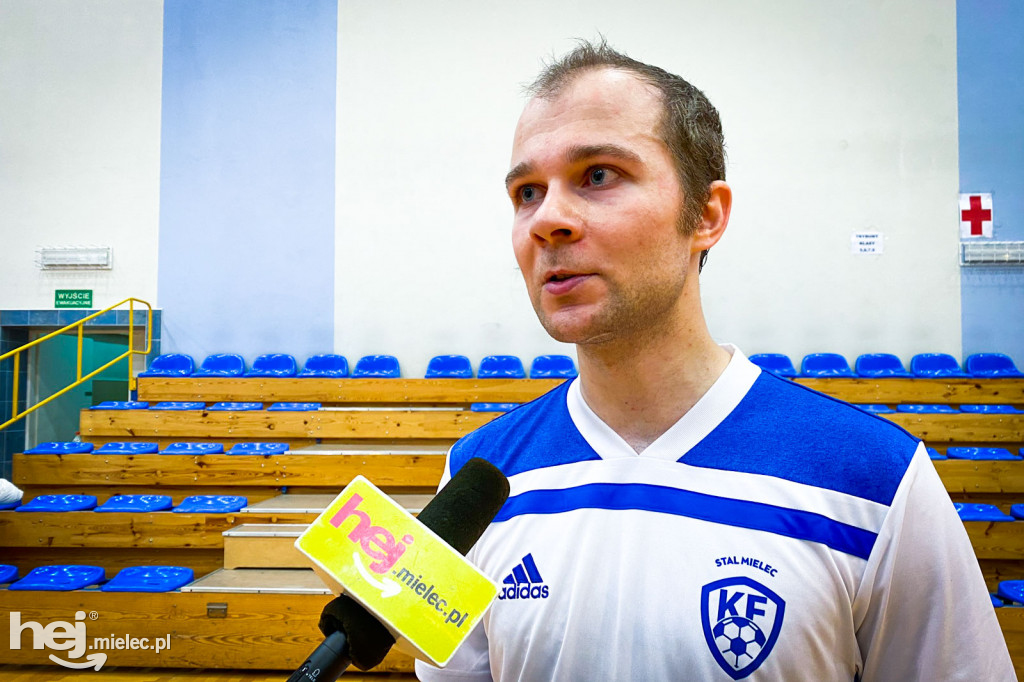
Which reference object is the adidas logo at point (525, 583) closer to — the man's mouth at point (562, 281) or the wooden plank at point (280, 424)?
the man's mouth at point (562, 281)

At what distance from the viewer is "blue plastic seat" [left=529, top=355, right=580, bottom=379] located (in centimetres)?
535

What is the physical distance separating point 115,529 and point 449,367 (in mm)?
2819

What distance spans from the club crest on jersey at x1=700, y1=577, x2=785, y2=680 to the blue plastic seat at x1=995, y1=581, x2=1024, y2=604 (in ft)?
11.1

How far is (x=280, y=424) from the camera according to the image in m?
4.70

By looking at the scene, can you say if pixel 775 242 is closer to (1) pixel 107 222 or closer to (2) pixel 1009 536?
(2) pixel 1009 536

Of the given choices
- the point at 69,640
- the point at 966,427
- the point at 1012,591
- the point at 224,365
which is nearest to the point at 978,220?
the point at 966,427

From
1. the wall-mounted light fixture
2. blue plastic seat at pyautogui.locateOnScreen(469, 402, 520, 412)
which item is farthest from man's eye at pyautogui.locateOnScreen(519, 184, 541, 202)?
the wall-mounted light fixture

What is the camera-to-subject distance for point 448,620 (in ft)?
1.55

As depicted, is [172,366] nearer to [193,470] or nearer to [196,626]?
[193,470]

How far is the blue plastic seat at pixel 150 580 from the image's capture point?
117 inches

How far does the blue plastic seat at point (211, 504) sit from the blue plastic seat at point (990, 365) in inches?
237

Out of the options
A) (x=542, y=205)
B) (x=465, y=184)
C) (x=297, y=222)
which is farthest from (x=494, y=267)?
(x=542, y=205)

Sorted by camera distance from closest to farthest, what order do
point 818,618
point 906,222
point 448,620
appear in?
point 448,620
point 818,618
point 906,222

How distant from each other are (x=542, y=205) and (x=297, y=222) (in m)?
5.81
